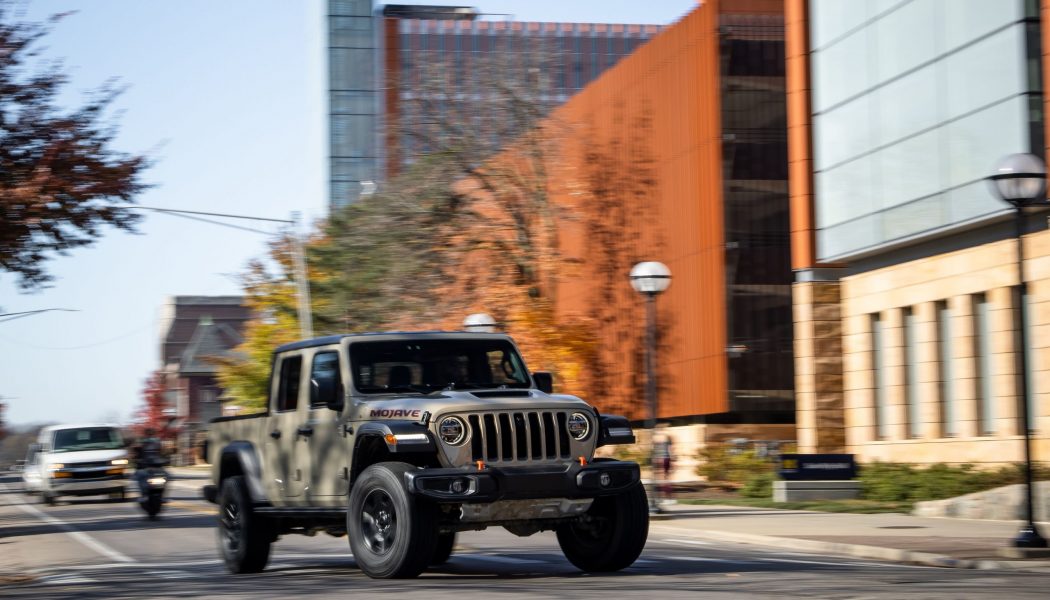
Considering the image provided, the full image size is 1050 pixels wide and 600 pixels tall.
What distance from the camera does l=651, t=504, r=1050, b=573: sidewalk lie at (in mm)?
15781

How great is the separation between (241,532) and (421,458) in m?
2.98

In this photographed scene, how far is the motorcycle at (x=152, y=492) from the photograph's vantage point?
2948 centimetres

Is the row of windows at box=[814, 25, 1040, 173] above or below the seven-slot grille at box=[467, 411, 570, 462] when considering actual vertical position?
above

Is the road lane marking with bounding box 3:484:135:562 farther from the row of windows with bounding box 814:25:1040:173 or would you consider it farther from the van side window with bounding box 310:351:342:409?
the row of windows with bounding box 814:25:1040:173

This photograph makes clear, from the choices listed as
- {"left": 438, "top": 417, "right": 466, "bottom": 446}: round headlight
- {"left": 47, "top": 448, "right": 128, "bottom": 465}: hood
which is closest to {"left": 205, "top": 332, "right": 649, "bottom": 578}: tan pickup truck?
{"left": 438, "top": 417, "right": 466, "bottom": 446}: round headlight

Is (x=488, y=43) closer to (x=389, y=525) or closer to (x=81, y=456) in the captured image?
(x=81, y=456)

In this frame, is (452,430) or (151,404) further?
(151,404)

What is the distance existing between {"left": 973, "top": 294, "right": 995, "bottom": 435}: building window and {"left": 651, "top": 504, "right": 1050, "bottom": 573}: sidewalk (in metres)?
6.68

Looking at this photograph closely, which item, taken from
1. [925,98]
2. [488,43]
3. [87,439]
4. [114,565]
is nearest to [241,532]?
[114,565]

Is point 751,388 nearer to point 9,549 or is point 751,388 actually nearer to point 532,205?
point 532,205

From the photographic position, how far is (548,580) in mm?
12930

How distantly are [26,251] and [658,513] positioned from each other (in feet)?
36.7

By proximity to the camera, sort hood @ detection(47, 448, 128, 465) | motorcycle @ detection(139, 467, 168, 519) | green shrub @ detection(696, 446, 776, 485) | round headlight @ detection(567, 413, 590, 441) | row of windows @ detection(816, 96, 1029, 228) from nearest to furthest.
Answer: round headlight @ detection(567, 413, 590, 441), row of windows @ detection(816, 96, 1029, 228), motorcycle @ detection(139, 467, 168, 519), green shrub @ detection(696, 446, 776, 485), hood @ detection(47, 448, 128, 465)

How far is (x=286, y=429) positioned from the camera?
46.8 ft
